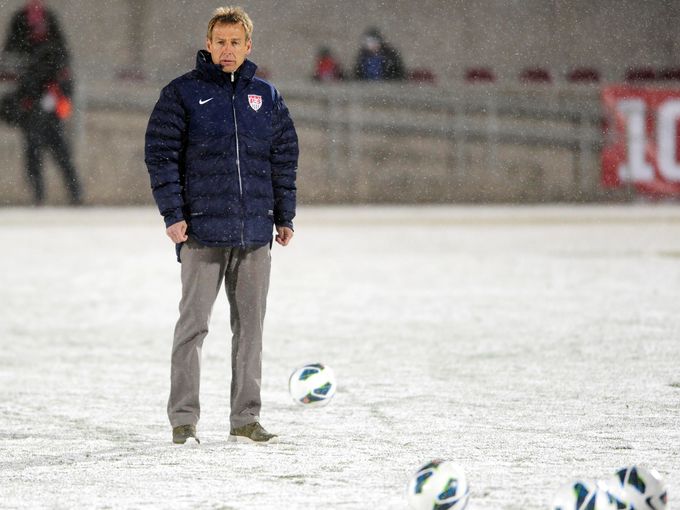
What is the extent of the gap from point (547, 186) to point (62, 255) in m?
9.28

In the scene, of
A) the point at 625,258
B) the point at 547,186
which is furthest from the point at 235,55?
the point at 547,186

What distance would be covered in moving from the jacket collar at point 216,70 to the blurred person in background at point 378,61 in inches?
626

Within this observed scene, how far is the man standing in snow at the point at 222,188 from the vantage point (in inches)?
205

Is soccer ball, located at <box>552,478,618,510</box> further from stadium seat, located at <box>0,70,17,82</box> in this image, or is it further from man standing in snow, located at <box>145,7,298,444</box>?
stadium seat, located at <box>0,70,17,82</box>

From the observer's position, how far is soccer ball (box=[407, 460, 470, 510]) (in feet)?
13.4

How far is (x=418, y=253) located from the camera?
45.8 feet

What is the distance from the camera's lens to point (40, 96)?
63.2ft

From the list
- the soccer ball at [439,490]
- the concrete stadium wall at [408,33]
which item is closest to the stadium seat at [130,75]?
the concrete stadium wall at [408,33]

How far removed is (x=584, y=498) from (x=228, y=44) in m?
2.16

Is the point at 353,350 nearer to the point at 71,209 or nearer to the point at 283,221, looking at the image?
the point at 283,221

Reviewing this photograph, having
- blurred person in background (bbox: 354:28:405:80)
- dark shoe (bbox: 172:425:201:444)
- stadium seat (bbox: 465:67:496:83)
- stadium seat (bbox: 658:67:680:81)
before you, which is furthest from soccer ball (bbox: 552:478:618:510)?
stadium seat (bbox: 465:67:496:83)

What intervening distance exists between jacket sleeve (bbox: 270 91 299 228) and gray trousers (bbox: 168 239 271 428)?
15cm

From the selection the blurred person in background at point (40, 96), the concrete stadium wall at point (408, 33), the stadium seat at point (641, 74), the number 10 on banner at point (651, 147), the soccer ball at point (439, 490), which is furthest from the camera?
the concrete stadium wall at point (408, 33)

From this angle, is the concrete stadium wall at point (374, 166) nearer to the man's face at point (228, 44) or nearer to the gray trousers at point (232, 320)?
the gray trousers at point (232, 320)
